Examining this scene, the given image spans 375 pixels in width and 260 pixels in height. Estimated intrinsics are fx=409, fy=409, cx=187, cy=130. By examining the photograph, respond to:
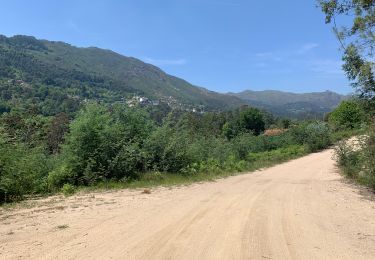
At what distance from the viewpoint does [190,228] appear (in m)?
8.11

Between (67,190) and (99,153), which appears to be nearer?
(67,190)

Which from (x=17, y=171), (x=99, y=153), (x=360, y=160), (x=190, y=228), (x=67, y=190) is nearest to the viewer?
(x=190, y=228)

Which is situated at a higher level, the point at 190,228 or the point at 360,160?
the point at 360,160

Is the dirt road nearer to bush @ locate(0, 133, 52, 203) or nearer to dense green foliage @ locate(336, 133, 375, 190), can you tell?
bush @ locate(0, 133, 52, 203)

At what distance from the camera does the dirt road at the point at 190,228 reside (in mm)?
6508

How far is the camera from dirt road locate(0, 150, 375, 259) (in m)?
6.51

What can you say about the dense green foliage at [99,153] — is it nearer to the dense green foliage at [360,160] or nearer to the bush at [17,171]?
the bush at [17,171]

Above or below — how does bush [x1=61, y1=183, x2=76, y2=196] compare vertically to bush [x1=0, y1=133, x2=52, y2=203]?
below

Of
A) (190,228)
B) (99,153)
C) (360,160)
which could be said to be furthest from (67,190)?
(360,160)

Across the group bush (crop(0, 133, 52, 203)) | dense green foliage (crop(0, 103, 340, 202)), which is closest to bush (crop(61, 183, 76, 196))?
dense green foliage (crop(0, 103, 340, 202))

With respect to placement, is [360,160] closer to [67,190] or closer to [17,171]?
[67,190]

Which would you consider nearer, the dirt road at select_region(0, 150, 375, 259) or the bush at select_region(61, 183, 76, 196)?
the dirt road at select_region(0, 150, 375, 259)

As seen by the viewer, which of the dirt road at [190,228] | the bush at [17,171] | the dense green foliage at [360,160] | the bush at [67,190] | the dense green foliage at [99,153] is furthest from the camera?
the dense green foliage at [360,160]

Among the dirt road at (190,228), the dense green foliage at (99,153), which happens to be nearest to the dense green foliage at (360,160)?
the dirt road at (190,228)
